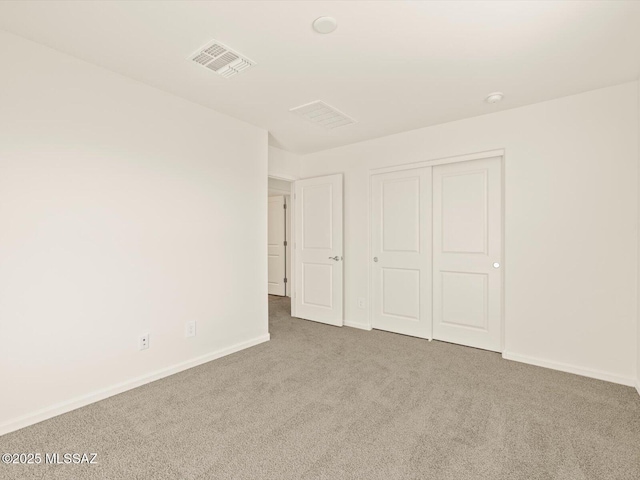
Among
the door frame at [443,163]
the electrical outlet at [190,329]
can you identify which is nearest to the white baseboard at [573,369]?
the door frame at [443,163]

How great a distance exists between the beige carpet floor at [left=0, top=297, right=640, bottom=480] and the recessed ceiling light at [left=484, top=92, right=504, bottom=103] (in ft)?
7.83

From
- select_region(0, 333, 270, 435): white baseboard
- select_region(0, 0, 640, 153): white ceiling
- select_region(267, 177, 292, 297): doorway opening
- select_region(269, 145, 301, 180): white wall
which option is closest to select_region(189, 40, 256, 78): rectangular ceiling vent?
select_region(0, 0, 640, 153): white ceiling

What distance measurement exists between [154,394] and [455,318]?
9.75 feet

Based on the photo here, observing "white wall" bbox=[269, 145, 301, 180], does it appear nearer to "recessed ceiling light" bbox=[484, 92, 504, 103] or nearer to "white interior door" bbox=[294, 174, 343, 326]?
"white interior door" bbox=[294, 174, 343, 326]

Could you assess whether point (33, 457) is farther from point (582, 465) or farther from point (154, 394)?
point (582, 465)

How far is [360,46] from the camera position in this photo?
6.75ft

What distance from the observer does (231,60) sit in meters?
2.23

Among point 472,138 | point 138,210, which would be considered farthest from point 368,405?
point 472,138

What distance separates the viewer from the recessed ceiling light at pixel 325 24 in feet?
5.90

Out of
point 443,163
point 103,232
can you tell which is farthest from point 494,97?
point 103,232

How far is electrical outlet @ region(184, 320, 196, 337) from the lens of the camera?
9.45ft

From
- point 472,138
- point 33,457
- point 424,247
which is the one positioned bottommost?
point 33,457

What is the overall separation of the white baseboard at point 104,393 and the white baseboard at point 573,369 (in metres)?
2.72

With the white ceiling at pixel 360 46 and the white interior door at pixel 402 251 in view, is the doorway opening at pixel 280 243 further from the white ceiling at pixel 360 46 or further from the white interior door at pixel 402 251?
the white ceiling at pixel 360 46
